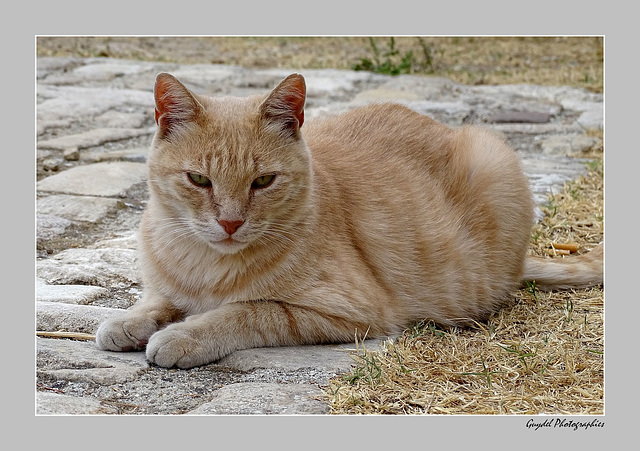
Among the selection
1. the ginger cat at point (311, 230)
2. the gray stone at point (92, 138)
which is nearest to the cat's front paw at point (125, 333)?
the ginger cat at point (311, 230)

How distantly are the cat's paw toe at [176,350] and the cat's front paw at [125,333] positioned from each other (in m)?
0.15

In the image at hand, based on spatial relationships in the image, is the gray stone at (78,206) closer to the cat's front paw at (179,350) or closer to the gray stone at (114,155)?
the gray stone at (114,155)

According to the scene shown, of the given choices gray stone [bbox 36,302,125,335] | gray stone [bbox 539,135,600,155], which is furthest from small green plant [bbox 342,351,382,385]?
gray stone [bbox 539,135,600,155]

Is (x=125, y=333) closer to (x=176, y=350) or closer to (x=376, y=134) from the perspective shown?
(x=176, y=350)

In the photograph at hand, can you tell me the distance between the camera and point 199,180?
3.22 meters

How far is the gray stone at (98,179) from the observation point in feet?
17.4

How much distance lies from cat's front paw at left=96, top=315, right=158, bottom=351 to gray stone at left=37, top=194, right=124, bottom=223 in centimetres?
165

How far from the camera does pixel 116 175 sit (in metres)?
5.67

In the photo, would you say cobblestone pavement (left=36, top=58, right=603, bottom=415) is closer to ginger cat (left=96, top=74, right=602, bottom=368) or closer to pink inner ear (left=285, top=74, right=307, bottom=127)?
ginger cat (left=96, top=74, right=602, bottom=368)

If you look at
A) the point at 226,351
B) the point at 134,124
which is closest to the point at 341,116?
the point at 226,351

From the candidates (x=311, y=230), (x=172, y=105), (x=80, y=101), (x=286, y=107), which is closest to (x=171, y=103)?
(x=172, y=105)

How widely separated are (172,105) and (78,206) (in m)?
1.98

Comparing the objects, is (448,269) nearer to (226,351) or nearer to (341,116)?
(341,116)

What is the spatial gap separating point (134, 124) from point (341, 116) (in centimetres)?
313
